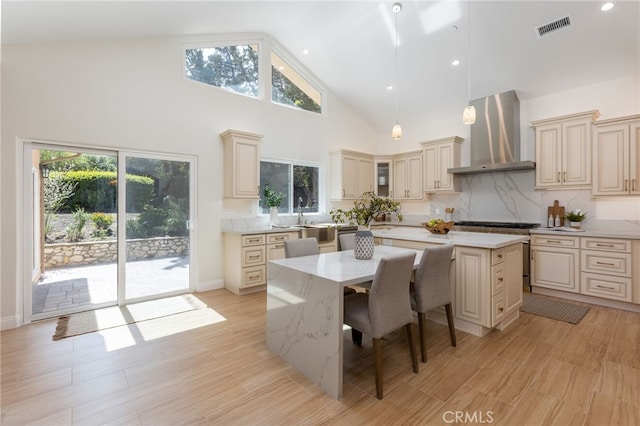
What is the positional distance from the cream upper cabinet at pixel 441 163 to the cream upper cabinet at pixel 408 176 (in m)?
0.21

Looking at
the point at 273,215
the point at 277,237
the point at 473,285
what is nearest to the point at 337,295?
the point at 473,285

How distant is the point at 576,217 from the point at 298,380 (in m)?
4.32

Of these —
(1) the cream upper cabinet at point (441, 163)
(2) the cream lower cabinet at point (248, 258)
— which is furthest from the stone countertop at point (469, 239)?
(1) the cream upper cabinet at point (441, 163)

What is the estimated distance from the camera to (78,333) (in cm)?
287

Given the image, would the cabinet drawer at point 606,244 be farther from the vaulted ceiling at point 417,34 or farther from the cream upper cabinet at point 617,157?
the vaulted ceiling at point 417,34

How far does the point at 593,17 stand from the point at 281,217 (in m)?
4.76

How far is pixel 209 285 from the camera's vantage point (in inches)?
171

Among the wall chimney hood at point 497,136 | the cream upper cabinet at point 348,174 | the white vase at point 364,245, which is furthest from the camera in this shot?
the cream upper cabinet at point 348,174

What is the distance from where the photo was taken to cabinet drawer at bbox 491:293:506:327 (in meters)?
2.74

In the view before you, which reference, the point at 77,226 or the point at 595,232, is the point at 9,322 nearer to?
the point at 77,226

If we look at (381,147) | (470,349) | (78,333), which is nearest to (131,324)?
(78,333)

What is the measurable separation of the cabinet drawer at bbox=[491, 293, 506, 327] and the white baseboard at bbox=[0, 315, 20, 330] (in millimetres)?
4700

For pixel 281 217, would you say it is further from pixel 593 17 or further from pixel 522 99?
pixel 593 17

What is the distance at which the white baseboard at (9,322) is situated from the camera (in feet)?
9.68
